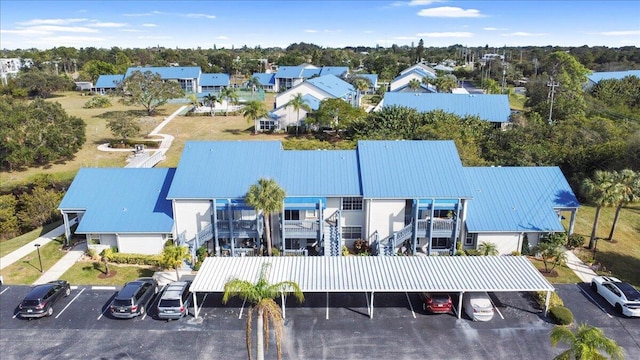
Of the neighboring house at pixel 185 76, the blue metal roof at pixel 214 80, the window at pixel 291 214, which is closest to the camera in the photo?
the window at pixel 291 214

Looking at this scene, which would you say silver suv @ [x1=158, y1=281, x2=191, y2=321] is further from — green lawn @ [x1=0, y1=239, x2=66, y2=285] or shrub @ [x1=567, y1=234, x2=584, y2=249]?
shrub @ [x1=567, y1=234, x2=584, y2=249]

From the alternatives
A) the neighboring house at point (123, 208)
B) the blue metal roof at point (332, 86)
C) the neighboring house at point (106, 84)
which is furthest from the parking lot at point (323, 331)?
the neighboring house at point (106, 84)

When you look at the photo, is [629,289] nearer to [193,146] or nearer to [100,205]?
[193,146]

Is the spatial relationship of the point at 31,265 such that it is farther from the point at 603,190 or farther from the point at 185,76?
the point at 185,76

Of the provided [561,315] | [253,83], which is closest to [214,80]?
[253,83]

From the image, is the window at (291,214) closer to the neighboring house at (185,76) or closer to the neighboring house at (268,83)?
the neighboring house at (185,76)

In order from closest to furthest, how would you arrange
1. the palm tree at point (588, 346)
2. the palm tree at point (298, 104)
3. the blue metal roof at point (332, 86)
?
the palm tree at point (588, 346)
the palm tree at point (298, 104)
the blue metal roof at point (332, 86)
